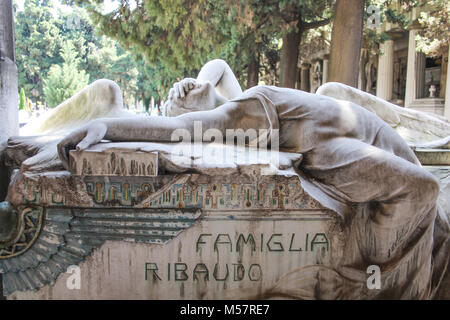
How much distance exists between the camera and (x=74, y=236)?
229 centimetres

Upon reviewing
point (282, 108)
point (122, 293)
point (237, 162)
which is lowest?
point (122, 293)

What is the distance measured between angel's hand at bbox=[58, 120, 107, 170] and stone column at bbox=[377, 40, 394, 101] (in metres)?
17.4

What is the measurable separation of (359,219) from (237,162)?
2.95ft

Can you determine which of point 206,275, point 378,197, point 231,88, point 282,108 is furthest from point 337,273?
point 231,88

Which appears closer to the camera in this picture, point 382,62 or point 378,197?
point 378,197

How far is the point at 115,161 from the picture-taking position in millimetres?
2217

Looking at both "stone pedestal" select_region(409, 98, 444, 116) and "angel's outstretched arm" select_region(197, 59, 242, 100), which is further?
"stone pedestal" select_region(409, 98, 444, 116)

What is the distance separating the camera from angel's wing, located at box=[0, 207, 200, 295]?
7.47 feet

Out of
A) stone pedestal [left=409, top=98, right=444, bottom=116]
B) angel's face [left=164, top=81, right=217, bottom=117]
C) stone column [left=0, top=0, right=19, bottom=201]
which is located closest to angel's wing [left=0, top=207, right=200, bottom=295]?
stone column [left=0, top=0, right=19, bottom=201]

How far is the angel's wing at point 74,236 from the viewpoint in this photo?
89.7 inches

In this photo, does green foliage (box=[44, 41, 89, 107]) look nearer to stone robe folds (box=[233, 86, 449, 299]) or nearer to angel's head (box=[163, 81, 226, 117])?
angel's head (box=[163, 81, 226, 117])

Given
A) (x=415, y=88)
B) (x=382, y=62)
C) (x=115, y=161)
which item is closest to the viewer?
(x=115, y=161)

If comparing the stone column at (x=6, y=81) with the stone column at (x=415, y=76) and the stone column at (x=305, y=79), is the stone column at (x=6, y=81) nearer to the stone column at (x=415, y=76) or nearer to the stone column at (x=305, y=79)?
the stone column at (x=415, y=76)

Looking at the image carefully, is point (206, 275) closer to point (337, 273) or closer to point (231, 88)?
point (337, 273)
